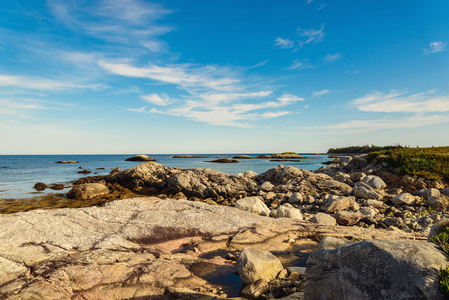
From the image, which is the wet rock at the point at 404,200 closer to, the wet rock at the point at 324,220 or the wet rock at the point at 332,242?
the wet rock at the point at 324,220

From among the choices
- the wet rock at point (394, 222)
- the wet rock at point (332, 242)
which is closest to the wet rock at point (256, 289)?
the wet rock at point (332, 242)

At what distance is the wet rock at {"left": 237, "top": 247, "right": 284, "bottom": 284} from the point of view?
505 centimetres

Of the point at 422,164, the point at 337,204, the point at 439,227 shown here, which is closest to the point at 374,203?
the point at 337,204

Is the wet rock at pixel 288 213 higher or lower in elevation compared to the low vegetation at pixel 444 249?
lower

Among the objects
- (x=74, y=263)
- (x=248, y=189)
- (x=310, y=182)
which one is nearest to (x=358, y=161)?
(x=310, y=182)

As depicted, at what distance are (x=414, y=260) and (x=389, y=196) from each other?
14.5 meters

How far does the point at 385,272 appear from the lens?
3279 millimetres

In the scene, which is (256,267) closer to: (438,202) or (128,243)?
(128,243)

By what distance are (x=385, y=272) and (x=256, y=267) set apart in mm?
2507

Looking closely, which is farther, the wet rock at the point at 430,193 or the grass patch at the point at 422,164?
the grass patch at the point at 422,164

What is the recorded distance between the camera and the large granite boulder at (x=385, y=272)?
3.11 meters

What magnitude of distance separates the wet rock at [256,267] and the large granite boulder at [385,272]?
4.62 feet

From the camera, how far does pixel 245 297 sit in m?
4.68

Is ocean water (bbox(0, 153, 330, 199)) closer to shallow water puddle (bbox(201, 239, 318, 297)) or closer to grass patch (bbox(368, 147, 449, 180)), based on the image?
shallow water puddle (bbox(201, 239, 318, 297))
